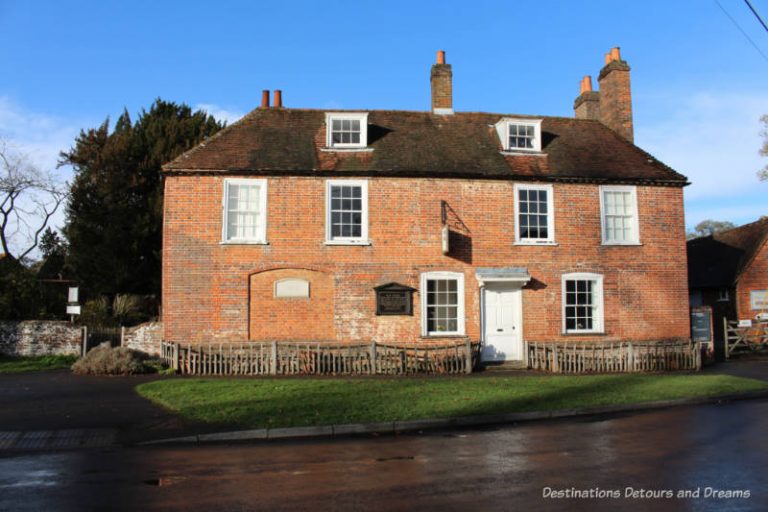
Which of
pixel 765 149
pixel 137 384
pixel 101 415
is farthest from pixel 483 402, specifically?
pixel 765 149

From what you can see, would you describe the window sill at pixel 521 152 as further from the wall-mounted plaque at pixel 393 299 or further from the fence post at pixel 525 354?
the fence post at pixel 525 354

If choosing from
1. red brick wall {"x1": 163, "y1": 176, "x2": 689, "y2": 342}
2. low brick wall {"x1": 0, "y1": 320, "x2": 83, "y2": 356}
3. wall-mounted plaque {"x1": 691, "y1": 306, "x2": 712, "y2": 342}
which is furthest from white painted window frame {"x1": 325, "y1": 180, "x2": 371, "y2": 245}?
wall-mounted plaque {"x1": 691, "y1": 306, "x2": 712, "y2": 342}

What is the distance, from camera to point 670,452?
8.41 m

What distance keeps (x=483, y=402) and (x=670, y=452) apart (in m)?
4.34

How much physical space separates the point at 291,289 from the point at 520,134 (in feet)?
31.9

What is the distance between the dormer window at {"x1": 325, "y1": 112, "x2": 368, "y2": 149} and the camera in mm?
20453

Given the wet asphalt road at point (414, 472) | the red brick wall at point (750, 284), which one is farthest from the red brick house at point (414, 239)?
the red brick wall at point (750, 284)

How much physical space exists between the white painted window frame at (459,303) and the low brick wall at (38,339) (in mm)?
12004

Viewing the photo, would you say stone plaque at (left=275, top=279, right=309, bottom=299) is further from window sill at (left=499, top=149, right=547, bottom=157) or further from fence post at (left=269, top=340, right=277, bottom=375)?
window sill at (left=499, top=149, right=547, bottom=157)

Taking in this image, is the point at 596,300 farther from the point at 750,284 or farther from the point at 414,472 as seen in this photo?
the point at 750,284

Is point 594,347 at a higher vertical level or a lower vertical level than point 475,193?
lower

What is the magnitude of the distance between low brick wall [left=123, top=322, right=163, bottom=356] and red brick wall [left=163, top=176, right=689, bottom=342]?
76.7 inches

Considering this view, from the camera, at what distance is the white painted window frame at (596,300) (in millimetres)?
19922

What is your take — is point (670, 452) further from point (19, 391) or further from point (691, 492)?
point (19, 391)
